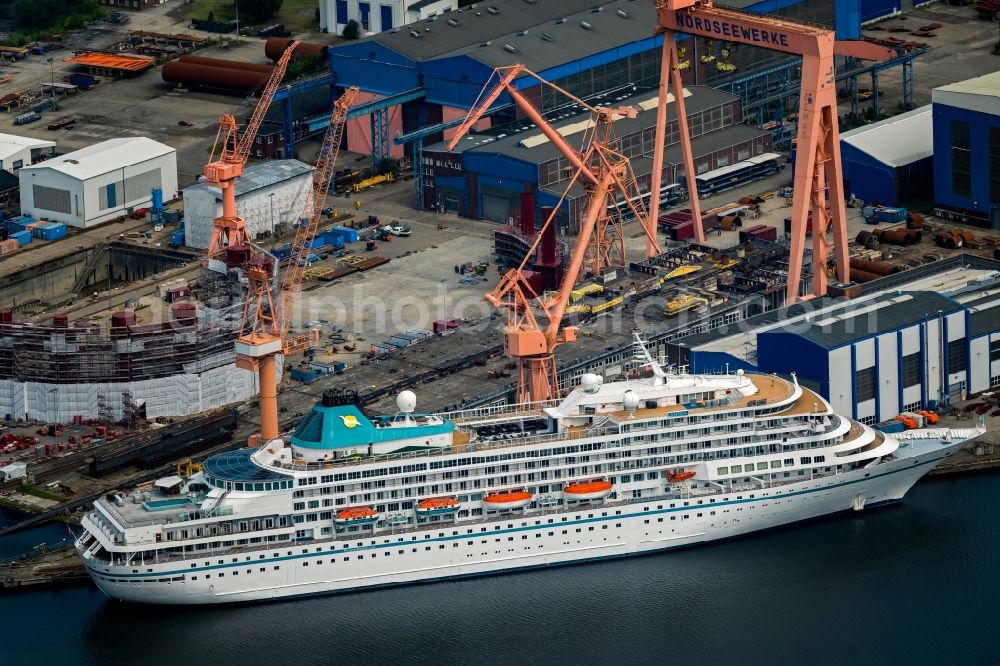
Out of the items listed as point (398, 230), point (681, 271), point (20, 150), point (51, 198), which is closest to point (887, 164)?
point (681, 271)

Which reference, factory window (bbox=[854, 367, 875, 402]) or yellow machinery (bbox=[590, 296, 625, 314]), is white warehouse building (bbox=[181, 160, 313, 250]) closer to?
yellow machinery (bbox=[590, 296, 625, 314])

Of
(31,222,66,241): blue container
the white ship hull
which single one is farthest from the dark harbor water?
(31,222,66,241): blue container

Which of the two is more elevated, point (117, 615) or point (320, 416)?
point (320, 416)

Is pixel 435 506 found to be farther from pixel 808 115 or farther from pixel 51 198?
pixel 51 198

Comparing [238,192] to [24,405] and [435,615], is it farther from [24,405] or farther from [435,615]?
[435,615]

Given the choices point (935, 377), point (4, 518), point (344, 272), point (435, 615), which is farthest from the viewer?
point (344, 272)

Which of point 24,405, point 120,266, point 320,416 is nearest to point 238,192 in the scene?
point 120,266
